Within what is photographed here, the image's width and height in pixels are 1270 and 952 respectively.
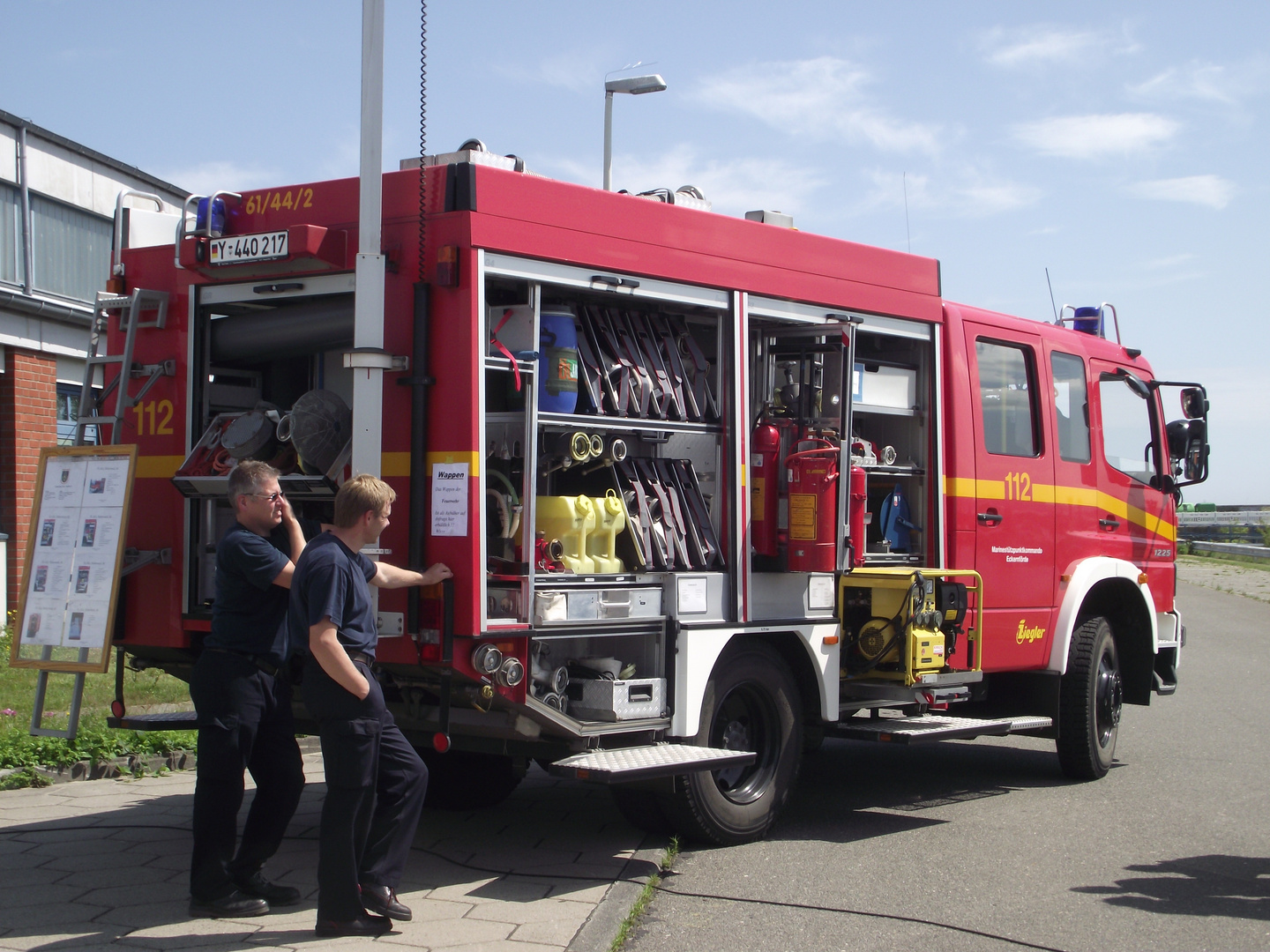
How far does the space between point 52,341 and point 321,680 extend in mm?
10273

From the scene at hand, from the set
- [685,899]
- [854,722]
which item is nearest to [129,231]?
[685,899]

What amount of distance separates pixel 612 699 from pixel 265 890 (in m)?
1.68

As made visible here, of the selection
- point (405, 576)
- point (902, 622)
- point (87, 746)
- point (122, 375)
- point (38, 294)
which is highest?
point (38, 294)

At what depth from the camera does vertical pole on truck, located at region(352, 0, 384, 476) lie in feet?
18.7

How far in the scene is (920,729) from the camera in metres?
7.48

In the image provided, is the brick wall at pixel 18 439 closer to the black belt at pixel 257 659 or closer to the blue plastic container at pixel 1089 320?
the black belt at pixel 257 659

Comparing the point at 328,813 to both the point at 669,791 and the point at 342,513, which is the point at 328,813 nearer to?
the point at 342,513

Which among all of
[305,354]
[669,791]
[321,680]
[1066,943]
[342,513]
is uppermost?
[305,354]

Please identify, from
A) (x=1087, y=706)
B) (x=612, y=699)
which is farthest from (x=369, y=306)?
(x=1087, y=706)

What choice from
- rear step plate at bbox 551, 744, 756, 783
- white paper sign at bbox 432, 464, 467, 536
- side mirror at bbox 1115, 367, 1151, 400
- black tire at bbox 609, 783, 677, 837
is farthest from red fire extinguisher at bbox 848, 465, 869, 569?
side mirror at bbox 1115, 367, 1151, 400

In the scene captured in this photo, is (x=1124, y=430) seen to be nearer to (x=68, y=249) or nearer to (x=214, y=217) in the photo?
(x=214, y=217)

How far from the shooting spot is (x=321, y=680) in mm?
5039

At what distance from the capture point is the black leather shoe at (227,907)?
5.26 meters

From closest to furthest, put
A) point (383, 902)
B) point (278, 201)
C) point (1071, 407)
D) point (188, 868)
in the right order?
1. point (383, 902)
2. point (188, 868)
3. point (278, 201)
4. point (1071, 407)
